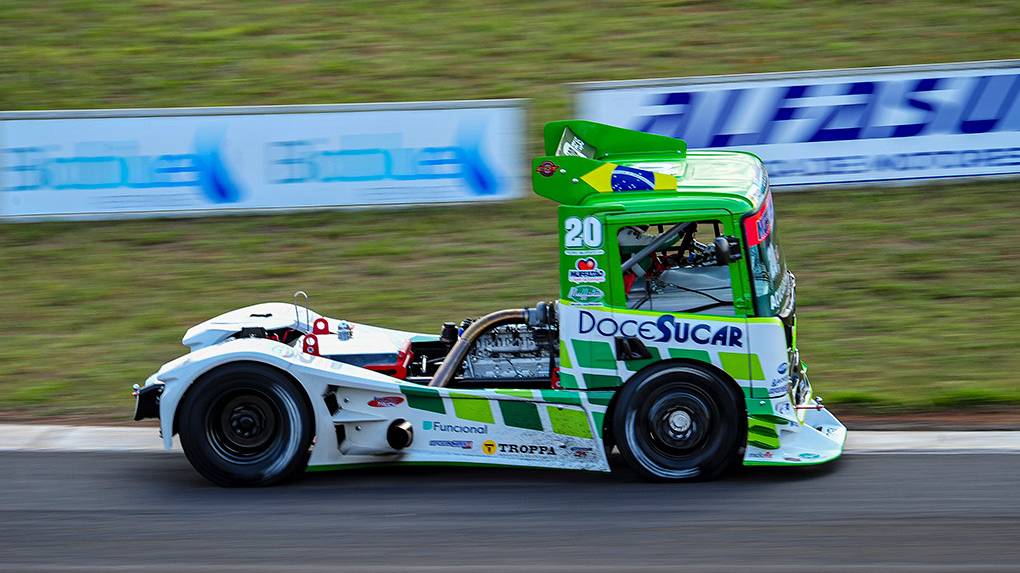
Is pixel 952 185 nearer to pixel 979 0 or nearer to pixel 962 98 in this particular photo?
pixel 962 98

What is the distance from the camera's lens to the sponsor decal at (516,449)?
7566 millimetres

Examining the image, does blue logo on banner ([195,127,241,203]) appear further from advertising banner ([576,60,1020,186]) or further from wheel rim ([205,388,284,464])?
wheel rim ([205,388,284,464])

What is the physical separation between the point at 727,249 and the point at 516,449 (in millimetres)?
1764

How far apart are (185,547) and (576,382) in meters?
2.45

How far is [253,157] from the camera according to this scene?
14.1 m

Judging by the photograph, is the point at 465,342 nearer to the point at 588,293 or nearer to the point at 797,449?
the point at 588,293

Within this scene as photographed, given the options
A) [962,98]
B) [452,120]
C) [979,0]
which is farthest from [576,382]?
[979,0]

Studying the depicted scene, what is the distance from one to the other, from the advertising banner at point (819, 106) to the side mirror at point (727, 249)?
6.96 m

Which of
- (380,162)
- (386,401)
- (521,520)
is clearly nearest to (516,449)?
(521,520)

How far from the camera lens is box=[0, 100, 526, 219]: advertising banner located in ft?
45.6

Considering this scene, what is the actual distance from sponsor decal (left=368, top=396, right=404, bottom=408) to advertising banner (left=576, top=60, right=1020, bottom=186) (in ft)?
23.7

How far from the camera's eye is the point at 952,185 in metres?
14.6

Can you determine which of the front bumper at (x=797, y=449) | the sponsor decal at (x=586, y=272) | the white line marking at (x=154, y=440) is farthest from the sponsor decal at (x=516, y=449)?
the white line marking at (x=154, y=440)

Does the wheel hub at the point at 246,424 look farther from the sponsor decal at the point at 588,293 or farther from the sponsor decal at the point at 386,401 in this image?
the sponsor decal at the point at 588,293
